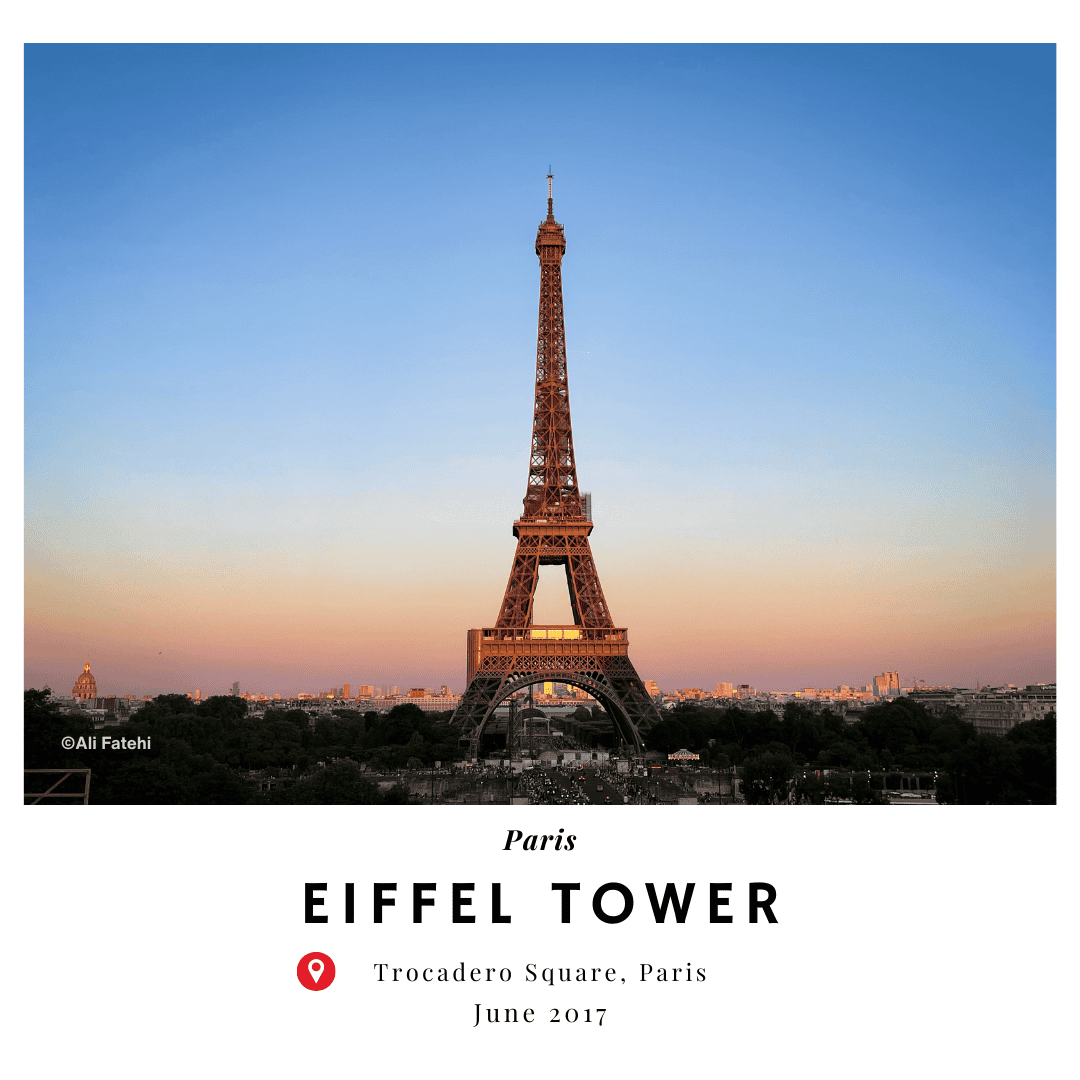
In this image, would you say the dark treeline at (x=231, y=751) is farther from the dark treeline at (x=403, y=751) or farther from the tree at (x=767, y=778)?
the tree at (x=767, y=778)

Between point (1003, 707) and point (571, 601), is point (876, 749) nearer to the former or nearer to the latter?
point (571, 601)

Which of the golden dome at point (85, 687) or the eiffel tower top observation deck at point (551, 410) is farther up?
the eiffel tower top observation deck at point (551, 410)

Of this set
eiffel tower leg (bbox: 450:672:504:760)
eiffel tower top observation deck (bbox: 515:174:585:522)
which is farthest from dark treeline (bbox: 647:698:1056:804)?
eiffel tower top observation deck (bbox: 515:174:585:522)
